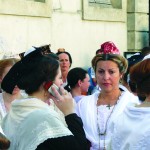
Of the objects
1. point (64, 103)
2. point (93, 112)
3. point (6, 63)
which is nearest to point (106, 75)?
point (93, 112)

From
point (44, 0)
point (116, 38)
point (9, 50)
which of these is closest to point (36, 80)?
point (9, 50)

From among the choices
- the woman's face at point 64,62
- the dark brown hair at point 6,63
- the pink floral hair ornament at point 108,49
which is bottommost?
the woman's face at point 64,62

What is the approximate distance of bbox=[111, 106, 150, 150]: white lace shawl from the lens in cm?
360

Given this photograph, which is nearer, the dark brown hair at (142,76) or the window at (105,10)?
the dark brown hair at (142,76)

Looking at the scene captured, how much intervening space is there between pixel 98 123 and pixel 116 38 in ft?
22.7

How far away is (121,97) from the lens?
5.24 m

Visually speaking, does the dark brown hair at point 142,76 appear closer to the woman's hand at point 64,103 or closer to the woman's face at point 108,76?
the woman's hand at point 64,103

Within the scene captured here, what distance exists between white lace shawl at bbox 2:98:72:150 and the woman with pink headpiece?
1.36 metres

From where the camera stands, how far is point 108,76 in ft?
17.5

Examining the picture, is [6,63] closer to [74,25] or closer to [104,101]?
[104,101]

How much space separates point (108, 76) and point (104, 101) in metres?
0.23

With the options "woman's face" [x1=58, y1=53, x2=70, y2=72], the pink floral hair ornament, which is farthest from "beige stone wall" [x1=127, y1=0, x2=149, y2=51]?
→ the pink floral hair ornament

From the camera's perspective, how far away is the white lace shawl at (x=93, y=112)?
16.6ft

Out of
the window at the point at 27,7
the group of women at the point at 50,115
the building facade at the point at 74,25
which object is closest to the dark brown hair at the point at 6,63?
the group of women at the point at 50,115
